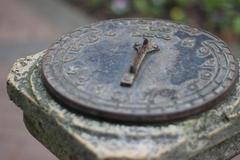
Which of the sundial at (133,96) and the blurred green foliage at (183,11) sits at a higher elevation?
the blurred green foliage at (183,11)

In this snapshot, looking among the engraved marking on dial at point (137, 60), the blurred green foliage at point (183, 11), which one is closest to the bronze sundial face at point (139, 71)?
the engraved marking on dial at point (137, 60)

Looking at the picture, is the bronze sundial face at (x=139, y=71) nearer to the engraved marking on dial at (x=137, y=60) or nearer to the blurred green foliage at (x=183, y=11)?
the engraved marking on dial at (x=137, y=60)

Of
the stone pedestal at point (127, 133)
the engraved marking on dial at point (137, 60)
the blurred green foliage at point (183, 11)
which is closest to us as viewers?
the stone pedestal at point (127, 133)

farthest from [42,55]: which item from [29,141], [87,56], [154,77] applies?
[29,141]

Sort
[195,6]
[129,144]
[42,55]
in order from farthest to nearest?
[195,6] → [42,55] → [129,144]

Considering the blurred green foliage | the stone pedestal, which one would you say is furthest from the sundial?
the blurred green foliage

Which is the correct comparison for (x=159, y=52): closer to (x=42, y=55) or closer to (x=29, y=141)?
(x=42, y=55)

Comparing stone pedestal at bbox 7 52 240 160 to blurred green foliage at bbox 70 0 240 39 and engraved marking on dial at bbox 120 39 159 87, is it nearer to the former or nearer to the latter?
engraved marking on dial at bbox 120 39 159 87
